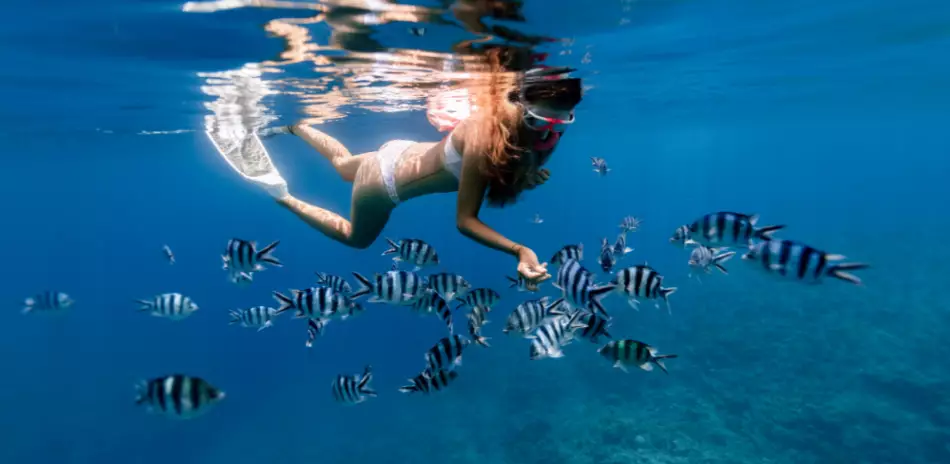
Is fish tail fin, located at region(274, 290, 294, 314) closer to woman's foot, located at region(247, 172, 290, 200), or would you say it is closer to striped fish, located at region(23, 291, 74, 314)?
woman's foot, located at region(247, 172, 290, 200)

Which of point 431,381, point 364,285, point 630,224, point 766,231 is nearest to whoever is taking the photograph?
point 766,231

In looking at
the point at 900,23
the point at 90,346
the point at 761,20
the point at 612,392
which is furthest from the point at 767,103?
Answer: the point at 90,346

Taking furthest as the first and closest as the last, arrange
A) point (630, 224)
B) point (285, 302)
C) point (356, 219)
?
1. point (630, 224)
2. point (356, 219)
3. point (285, 302)

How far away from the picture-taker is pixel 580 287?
15.1ft

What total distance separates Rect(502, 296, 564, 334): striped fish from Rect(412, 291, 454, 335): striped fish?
76 cm

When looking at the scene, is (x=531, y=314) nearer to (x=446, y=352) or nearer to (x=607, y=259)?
(x=446, y=352)

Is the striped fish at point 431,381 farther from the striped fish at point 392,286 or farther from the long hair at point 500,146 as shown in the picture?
the long hair at point 500,146

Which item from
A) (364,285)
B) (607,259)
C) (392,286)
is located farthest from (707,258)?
(364,285)

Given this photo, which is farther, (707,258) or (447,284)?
(707,258)

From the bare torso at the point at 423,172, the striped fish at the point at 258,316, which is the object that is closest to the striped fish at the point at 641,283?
the bare torso at the point at 423,172

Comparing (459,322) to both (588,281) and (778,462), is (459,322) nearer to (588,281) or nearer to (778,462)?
(778,462)

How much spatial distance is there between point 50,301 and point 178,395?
24.9 ft

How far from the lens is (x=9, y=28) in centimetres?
861

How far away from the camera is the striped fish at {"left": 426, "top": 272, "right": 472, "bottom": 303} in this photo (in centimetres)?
616
